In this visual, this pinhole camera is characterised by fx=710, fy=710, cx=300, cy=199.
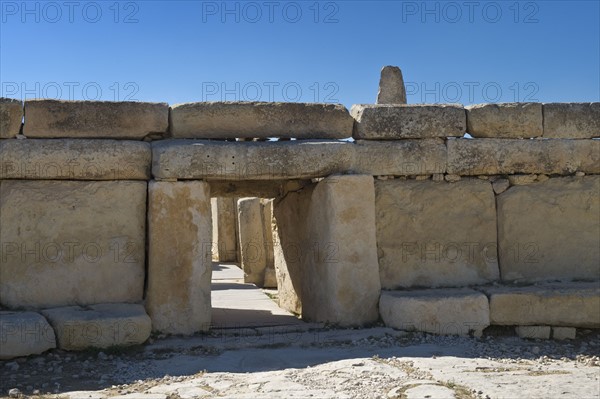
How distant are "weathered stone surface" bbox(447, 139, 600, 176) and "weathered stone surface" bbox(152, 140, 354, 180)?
1.24 meters

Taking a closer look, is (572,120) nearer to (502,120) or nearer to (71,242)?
(502,120)

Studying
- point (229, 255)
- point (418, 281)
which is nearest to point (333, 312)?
point (418, 281)

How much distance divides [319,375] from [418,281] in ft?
7.95

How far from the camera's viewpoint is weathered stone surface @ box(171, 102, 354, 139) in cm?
707

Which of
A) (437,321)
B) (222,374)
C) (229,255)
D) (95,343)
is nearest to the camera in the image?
(222,374)

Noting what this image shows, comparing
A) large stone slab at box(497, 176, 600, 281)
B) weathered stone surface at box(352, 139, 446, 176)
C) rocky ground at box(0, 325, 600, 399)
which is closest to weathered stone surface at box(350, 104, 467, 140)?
weathered stone surface at box(352, 139, 446, 176)

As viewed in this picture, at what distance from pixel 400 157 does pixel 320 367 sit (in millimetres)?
2691

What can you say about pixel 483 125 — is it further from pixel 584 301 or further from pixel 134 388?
pixel 134 388

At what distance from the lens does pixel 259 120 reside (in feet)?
23.7

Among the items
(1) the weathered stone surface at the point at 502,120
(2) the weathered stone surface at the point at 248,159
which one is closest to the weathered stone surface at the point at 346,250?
(2) the weathered stone surface at the point at 248,159

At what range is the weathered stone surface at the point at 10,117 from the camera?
21.8 feet

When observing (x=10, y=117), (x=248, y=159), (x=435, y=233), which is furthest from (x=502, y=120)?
(x=10, y=117)

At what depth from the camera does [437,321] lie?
22.1 ft

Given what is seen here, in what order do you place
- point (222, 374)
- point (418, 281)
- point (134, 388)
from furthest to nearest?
point (418, 281) → point (222, 374) → point (134, 388)
